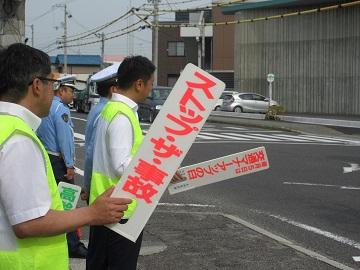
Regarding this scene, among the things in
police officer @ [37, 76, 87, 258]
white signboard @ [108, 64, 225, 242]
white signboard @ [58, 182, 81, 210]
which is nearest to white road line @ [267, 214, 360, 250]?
police officer @ [37, 76, 87, 258]

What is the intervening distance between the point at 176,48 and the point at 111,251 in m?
70.8

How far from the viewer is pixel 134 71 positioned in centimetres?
377

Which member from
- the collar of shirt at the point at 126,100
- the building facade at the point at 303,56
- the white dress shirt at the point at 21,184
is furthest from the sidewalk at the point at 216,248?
the building facade at the point at 303,56

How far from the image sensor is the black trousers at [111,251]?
360cm

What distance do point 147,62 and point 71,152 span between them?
2549mm

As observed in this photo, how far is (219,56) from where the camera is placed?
68938 millimetres

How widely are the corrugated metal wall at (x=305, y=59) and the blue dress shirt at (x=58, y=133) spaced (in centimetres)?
3590

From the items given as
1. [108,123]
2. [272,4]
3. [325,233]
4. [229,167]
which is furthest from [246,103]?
[108,123]

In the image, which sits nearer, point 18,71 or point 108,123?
point 18,71

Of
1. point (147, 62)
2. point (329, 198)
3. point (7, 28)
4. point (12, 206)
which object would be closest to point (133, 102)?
point (147, 62)

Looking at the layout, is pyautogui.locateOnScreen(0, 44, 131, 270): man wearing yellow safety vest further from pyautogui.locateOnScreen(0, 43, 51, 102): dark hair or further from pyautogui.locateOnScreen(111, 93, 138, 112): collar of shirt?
pyautogui.locateOnScreen(111, 93, 138, 112): collar of shirt

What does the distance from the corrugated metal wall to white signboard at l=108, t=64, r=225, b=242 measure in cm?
3859

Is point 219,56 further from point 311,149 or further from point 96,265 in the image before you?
point 96,265

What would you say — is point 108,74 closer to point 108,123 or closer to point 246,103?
point 108,123
